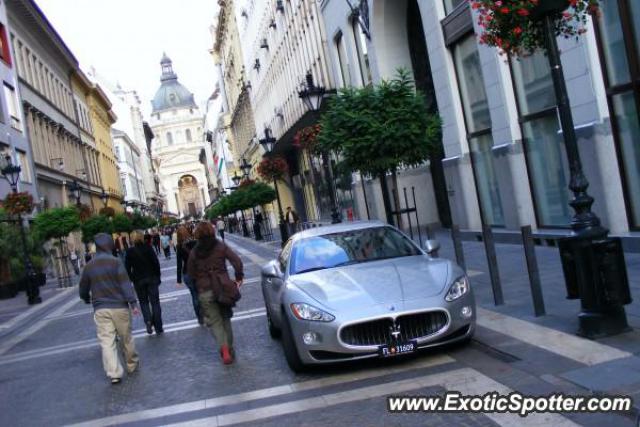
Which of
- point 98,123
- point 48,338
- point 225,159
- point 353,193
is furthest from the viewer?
point 225,159

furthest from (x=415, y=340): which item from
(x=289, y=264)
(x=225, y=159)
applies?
(x=225, y=159)

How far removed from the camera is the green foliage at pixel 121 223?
49.4m

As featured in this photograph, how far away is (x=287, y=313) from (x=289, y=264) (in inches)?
46.3

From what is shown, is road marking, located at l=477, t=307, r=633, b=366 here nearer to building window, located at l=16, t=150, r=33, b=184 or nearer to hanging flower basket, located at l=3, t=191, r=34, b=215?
hanging flower basket, located at l=3, t=191, r=34, b=215

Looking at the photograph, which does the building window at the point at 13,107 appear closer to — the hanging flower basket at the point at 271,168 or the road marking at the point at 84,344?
the hanging flower basket at the point at 271,168

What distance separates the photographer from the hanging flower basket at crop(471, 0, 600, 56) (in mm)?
7238

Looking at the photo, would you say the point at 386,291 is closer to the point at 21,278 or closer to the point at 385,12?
the point at 385,12

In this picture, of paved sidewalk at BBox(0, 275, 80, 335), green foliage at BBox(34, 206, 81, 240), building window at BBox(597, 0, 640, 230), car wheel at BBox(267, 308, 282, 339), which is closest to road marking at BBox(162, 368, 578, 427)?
car wheel at BBox(267, 308, 282, 339)

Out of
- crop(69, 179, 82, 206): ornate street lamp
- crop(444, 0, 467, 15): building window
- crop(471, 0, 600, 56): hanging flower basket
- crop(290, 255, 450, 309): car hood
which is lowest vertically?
crop(290, 255, 450, 309): car hood

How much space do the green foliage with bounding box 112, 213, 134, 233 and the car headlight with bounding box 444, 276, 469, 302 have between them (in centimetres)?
4141

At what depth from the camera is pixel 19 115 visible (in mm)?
37844

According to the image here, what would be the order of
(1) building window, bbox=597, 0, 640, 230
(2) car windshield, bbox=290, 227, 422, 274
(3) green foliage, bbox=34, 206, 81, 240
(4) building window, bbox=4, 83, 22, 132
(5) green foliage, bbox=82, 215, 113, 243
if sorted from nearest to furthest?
1. (2) car windshield, bbox=290, 227, 422, 274
2. (1) building window, bbox=597, 0, 640, 230
3. (3) green foliage, bbox=34, 206, 81, 240
4. (4) building window, bbox=4, 83, 22, 132
5. (5) green foliage, bbox=82, 215, 113, 243

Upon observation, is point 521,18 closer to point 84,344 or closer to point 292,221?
point 84,344

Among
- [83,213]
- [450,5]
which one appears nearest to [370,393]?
[450,5]
